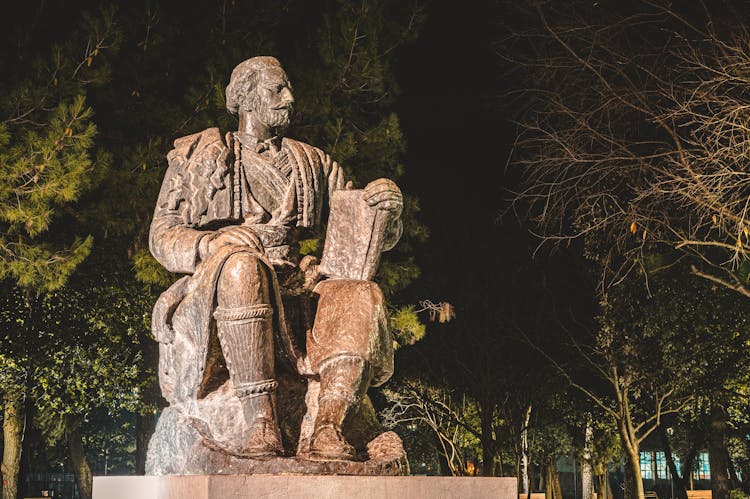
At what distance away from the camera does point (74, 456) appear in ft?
109

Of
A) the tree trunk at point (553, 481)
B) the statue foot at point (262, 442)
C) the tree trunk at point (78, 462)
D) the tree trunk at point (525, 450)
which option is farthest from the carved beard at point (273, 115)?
the tree trunk at point (553, 481)

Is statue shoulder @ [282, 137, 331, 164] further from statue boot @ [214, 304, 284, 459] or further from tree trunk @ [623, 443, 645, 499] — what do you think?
tree trunk @ [623, 443, 645, 499]

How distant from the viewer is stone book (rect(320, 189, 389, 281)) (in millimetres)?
5992

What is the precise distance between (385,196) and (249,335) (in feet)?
3.50

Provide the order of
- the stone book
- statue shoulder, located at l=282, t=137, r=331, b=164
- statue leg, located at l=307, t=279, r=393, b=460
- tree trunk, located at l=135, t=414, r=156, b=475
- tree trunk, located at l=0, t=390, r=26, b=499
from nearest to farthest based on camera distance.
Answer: statue leg, located at l=307, t=279, r=393, b=460, the stone book, statue shoulder, located at l=282, t=137, r=331, b=164, tree trunk, located at l=135, t=414, r=156, b=475, tree trunk, located at l=0, t=390, r=26, b=499

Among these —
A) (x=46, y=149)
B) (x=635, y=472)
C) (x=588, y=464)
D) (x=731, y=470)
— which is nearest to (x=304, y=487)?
(x=46, y=149)

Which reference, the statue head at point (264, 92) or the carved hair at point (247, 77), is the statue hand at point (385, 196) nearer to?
the statue head at point (264, 92)

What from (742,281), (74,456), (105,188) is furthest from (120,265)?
(74,456)

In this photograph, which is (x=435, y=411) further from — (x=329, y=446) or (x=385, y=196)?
(x=329, y=446)

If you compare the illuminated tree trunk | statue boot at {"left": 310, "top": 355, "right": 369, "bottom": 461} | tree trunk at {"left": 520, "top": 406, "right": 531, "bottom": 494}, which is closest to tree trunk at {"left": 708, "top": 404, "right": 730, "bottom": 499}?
tree trunk at {"left": 520, "top": 406, "right": 531, "bottom": 494}

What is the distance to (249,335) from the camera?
17.6 feet

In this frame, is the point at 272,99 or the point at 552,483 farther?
the point at 552,483

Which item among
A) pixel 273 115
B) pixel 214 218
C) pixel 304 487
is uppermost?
pixel 273 115

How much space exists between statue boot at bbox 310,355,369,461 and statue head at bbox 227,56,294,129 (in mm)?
1476
